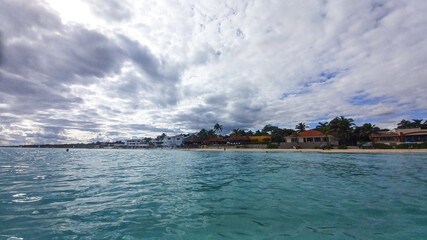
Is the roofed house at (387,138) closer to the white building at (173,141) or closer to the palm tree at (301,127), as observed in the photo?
the palm tree at (301,127)

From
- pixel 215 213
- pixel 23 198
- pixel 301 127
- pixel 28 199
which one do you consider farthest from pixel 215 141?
pixel 215 213

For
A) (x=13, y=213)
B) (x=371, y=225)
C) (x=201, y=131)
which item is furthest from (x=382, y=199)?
(x=201, y=131)

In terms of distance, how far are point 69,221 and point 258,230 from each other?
4678 mm

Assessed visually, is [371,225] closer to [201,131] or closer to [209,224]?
[209,224]

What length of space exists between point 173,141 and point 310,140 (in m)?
83.9

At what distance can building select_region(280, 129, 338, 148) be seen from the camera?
178 ft

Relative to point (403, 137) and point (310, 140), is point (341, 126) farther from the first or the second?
point (403, 137)

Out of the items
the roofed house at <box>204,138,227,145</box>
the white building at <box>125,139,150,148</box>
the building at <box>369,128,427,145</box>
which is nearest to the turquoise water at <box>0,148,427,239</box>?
the building at <box>369,128,427,145</box>

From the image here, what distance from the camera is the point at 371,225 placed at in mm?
4633

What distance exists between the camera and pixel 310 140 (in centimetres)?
5750

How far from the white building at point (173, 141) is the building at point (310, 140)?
221ft

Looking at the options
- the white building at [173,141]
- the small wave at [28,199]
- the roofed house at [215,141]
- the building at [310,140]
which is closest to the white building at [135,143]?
the white building at [173,141]

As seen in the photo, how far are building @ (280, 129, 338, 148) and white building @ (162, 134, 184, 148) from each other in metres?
67.5

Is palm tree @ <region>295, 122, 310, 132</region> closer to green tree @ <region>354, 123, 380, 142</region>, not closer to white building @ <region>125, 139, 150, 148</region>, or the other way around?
green tree @ <region>354, 123, 380, 142</region>
